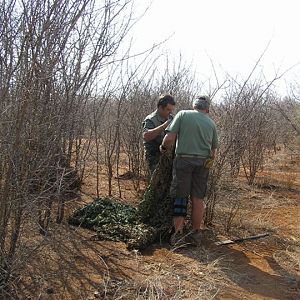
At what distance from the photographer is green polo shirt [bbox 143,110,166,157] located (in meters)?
5.23

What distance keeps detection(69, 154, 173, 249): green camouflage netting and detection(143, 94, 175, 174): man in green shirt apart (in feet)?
1.07

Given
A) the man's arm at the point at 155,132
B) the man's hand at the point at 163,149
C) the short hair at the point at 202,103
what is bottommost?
the man's hand at the point at 163,149

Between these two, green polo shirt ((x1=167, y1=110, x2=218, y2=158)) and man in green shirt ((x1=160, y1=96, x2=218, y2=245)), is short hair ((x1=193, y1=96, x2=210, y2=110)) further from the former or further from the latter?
green polo shirt ((x1=167, y1=110, x2=218, y2=158))

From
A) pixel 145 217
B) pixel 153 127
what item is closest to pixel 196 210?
pixel 145 217

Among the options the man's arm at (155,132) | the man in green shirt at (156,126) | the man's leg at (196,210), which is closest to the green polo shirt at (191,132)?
the man's arm at (155,132)

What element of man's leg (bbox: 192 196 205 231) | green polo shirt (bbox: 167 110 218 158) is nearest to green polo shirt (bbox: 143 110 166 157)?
green polo shirt (bbox: 167 110 218 158)

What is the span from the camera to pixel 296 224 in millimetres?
6496

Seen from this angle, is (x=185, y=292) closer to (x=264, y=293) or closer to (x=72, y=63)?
(x=264, y=293)

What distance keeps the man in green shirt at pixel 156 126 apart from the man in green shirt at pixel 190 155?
0.30 meters

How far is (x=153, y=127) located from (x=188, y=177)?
85cm

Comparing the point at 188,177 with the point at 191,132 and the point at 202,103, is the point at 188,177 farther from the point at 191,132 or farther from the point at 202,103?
the point at 202,103

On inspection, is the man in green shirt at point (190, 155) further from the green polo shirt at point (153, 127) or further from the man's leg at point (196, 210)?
the green polo shirt at point (153, 127)

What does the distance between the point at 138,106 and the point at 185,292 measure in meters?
4.34

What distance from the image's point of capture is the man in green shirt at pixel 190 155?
184 inches
